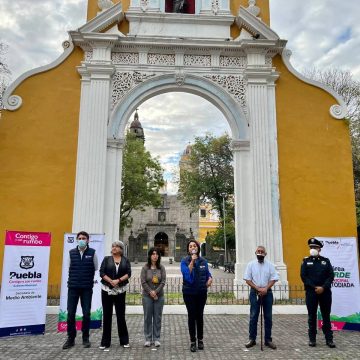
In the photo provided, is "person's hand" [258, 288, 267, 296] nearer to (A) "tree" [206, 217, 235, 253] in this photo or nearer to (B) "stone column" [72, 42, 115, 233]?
(B) "stone column" [72, 42, 115, 233]

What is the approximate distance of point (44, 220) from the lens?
10.0 metres

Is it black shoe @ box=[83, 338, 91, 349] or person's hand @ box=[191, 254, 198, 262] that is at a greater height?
person's hand @ box=[191, 254, 198, 262]

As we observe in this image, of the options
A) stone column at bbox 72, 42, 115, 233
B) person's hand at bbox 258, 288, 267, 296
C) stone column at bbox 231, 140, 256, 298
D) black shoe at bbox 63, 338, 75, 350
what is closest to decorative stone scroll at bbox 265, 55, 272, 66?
stone column at bbox 231, 140, 256, 298

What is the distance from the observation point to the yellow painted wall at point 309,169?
10.3m

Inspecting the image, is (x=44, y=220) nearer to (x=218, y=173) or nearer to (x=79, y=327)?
(x=79, y=327)

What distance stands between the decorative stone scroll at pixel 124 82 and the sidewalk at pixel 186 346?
644cm

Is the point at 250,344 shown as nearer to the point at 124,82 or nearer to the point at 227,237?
the point at 124,82

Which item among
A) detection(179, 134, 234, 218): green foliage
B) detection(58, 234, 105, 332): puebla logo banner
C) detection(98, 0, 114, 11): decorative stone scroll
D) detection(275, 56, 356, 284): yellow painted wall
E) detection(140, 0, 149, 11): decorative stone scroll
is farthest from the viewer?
detection(179, 134, 234, 218): green foliage

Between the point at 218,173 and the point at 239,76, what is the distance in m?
16.7

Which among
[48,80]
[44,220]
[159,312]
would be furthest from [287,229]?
[48,80]

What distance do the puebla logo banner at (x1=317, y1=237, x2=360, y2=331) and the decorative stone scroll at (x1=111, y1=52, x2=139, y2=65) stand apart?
749 cm

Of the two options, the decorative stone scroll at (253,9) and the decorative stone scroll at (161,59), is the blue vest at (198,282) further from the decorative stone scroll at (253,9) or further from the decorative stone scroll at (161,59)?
the decorative stone scroll at (253,9)

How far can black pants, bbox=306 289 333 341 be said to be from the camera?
18.9ft

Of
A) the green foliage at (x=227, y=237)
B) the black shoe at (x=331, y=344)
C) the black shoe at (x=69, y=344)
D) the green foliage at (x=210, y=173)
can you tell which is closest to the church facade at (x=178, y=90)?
the black shoe at (x=331, y=344)
